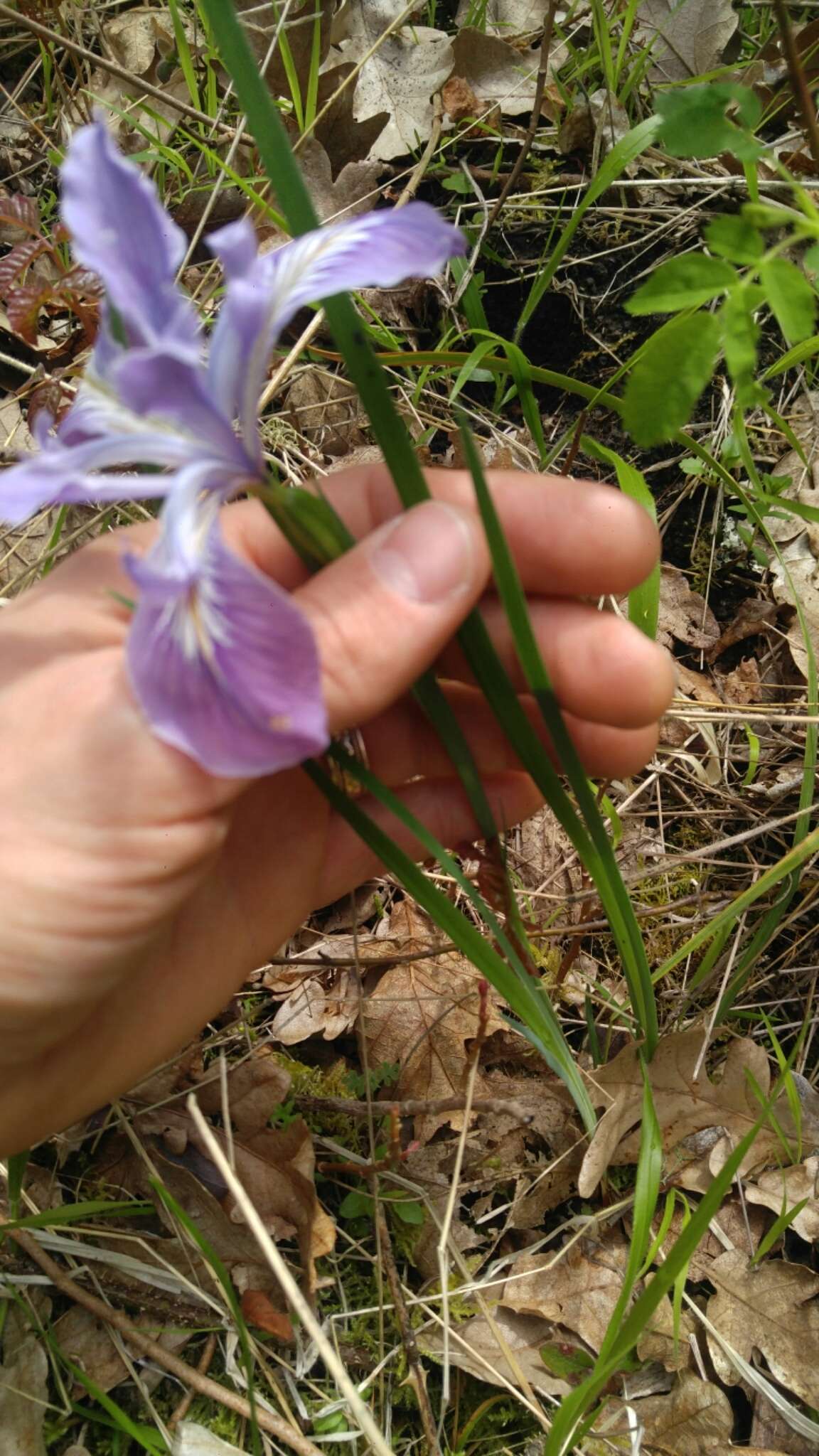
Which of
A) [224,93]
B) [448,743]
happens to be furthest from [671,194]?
[448,743]

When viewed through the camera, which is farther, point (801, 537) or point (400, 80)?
point (400, 80)

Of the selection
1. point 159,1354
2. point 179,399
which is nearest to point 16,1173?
point 159,1354

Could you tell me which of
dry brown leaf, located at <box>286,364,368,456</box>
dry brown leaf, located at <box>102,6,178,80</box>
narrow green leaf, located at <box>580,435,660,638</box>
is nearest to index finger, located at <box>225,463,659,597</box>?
narrow green leaf, located at <box>580,435,660,638</box>

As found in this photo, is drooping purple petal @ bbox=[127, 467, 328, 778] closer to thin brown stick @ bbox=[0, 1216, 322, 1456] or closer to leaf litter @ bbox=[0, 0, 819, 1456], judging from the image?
leaf litter @ bbox=[0, 0, 819, 1456]

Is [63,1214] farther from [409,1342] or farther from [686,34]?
[686,34]

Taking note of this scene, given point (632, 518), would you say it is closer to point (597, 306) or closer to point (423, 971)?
point (423, 971)
